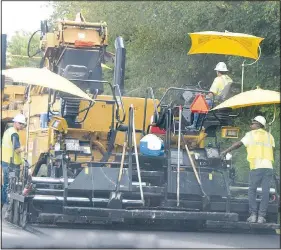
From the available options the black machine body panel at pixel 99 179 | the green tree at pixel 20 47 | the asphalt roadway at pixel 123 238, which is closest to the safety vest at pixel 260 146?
the asphalt roadway at pixel 123 238

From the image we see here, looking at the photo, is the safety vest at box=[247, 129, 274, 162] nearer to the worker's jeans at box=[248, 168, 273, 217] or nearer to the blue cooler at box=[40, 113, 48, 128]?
the worker's jeans at box=[248, 168, 273, 217]

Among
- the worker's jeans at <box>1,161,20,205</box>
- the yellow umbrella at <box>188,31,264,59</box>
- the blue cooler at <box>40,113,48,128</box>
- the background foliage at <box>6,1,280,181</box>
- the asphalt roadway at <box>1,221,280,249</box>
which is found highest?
the background foliage at <box>6,1,280,181</box>

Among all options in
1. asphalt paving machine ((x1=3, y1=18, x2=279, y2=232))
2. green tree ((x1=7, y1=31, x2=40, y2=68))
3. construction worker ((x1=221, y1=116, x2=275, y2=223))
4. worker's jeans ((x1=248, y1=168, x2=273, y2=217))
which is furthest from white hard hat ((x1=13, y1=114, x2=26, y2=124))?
green tree ((x1=7, y1=31, x2=40, y2=68))

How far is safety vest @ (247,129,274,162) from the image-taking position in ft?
39.4

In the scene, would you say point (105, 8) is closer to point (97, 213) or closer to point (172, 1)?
point (172, 1)

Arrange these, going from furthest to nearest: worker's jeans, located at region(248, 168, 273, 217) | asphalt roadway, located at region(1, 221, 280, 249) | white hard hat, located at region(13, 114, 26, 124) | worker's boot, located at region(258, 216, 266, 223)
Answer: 1. white hard hat, located at region(13, 114, 26, 124)
2. worker's jeans, located at region(248, 168, 273, 217)
3. worker's boot, located at region(258, 216, 266, 223)
4. asphalt roadway, located at region(1, 221, 280, 249)

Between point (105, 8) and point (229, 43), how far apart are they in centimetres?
736

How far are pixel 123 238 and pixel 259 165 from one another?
224 cm

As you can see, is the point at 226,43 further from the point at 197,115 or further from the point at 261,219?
the point at 261,219

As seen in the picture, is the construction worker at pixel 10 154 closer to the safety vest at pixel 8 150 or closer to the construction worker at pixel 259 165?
the safety vest at pixel 8 150

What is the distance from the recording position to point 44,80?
1137 centimetres

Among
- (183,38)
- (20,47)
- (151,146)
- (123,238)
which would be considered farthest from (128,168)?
(20,47)

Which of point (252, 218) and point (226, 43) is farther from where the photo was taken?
point (226, 43)

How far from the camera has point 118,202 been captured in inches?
444
